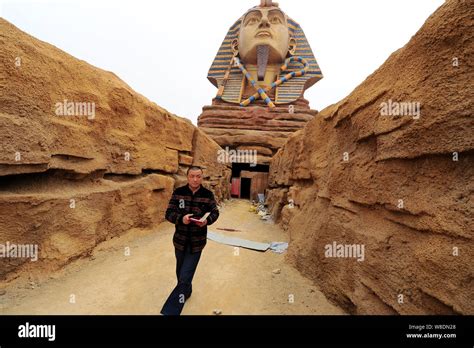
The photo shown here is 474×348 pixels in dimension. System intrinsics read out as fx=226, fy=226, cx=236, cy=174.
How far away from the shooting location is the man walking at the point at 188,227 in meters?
2.24

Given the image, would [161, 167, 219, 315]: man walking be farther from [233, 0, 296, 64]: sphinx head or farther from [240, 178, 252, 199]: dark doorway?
[233, 0, 296, 64]: sphinx head

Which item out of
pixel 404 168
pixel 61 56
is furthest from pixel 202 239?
pixel 61 56

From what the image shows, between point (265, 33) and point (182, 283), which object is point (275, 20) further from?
point (182, 283)

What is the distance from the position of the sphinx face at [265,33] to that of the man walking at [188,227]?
51.9 ft

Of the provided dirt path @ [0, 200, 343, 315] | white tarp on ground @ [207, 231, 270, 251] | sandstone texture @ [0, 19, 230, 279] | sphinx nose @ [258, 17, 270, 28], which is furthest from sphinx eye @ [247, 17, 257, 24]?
dirt path @ [0, 200, 343, 315]

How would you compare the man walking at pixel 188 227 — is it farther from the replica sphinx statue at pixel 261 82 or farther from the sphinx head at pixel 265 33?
the sphinx head at pixel 265 33

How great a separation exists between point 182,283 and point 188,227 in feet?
1.78

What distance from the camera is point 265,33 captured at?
15.3m

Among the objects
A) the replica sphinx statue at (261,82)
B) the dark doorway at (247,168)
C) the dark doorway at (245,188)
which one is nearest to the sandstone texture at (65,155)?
the dark doorway at (245,188)

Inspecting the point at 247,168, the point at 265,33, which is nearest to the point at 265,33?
the point at 265,33

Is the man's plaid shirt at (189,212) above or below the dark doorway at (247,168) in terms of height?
below

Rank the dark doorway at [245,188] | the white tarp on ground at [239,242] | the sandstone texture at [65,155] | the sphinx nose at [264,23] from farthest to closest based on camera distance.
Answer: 1. the sphinx nose at [264,23]
2. the dark doorway at [245,188]
3. the white tarp on ground at [239,242]
4. the sandstone texture at [65,155]
